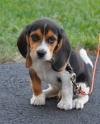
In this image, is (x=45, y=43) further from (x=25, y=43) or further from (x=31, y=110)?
(x=31, y=110)

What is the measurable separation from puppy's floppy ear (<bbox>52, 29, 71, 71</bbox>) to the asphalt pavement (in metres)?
0.48

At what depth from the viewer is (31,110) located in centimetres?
511

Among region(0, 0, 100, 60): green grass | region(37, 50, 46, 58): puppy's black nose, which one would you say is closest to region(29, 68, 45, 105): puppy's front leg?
region(37, 50, 46, 58): puppy's black nose

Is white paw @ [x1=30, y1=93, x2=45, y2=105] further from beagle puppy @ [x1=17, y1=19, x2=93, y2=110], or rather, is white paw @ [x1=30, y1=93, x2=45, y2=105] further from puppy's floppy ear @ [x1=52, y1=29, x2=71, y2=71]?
puppy's floppy ear @ [x1=52, y1=29, x2=71, y2=71]

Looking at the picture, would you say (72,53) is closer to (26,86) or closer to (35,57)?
(35,57)

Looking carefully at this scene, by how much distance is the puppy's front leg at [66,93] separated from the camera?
16.1 feet

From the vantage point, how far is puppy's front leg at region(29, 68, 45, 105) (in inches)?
198

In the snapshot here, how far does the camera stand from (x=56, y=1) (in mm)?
9695

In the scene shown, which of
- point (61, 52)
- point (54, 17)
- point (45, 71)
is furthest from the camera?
point (54, 17)

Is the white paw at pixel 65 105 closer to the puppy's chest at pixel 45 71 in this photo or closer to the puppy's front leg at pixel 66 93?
the puppy's front leg at pixel 66 93

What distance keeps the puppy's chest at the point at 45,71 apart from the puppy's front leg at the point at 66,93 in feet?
0.31

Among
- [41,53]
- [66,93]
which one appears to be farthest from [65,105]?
[41,53]

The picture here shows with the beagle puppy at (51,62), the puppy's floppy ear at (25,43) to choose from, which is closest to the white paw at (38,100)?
the beagle puppy at (51,62)

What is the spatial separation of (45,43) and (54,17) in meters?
4.06
